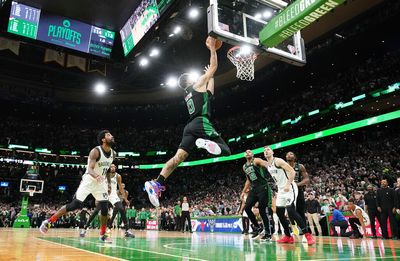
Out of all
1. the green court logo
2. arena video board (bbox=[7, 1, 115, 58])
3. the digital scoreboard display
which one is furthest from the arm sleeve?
the digital scoreboard display

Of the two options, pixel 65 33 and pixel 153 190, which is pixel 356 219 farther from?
pixel 65 33

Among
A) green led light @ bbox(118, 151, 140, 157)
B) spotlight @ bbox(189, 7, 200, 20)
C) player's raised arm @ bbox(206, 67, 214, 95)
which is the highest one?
spotlight @ bbox(189, 7, 200, 20)

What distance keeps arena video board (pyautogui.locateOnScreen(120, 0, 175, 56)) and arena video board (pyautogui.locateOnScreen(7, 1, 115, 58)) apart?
1.31 m

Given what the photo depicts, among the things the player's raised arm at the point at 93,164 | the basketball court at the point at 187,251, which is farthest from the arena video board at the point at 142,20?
the basketball court at the point at 187,251

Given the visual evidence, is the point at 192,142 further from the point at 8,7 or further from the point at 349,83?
the point at 349,83

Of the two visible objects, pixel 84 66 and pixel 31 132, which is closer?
pixel 84 66

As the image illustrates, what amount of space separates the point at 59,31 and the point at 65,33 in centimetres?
23

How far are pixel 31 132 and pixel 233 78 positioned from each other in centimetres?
2245

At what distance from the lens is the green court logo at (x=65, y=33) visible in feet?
45.3

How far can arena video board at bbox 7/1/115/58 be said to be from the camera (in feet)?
42.9

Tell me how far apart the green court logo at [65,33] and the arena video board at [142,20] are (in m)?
1.92

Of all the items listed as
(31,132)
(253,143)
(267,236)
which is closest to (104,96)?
(31,132)

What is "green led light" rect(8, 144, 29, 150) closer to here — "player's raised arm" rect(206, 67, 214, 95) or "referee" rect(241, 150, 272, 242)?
"referee" rect(241, 150, 272, 242)

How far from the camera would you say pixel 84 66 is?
61.3ft
